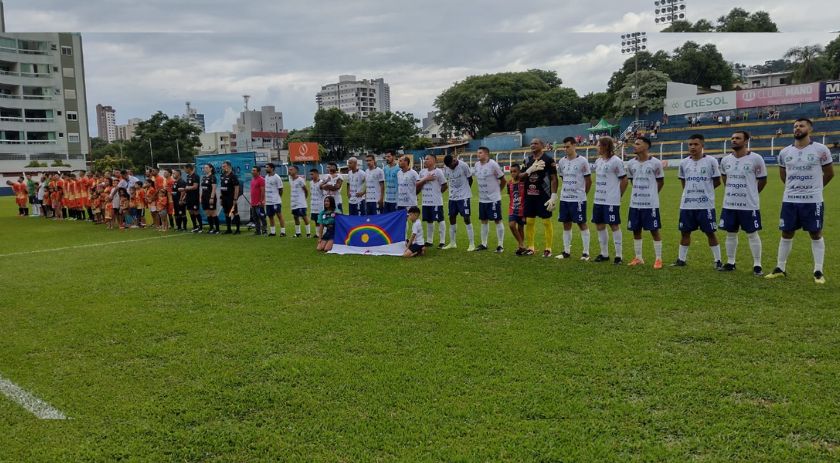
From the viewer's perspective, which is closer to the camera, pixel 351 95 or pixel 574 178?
pixel 574 178

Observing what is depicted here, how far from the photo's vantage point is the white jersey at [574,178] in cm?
932

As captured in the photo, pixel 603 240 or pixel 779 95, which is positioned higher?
pixel 779 95

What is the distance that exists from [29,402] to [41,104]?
72.9 meters

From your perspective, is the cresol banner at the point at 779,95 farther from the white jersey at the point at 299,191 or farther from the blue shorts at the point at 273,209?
the blue shorts at the point at 273,209

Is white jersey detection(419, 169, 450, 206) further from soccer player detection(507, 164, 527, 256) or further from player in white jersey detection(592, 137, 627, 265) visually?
player in white jersey detection(592, 137, 627, 265)

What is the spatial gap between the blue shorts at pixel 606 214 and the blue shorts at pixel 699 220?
960 millimetres

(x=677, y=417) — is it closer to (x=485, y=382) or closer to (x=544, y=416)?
(x=544, y=416)

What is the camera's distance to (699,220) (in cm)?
812

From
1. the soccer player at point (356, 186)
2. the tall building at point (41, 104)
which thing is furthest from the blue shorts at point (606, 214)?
the tall building at point (41, 104)

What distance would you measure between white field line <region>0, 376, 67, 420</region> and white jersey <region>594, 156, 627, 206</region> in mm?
7609

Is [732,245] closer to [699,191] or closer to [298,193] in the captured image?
[699,191]

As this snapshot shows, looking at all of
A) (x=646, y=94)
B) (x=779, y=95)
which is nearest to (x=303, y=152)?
(x=646, y=94)

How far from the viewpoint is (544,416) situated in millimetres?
3807

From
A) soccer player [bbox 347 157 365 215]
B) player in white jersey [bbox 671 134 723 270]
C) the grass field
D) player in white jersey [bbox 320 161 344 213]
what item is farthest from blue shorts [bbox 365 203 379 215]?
player in white jersey [bbox 671 134 723 270]
